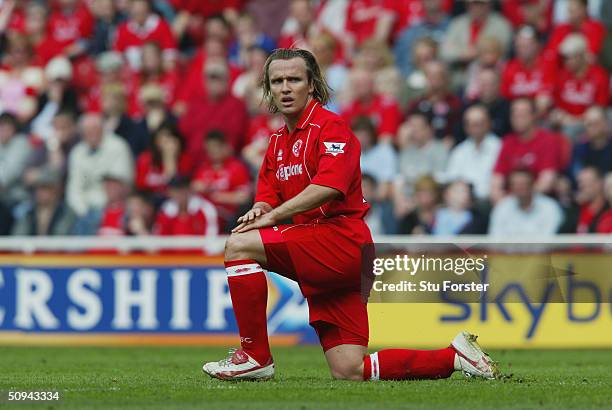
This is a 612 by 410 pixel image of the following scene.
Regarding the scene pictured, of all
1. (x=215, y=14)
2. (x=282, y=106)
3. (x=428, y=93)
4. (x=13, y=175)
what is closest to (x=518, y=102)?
(x=428, y=93)

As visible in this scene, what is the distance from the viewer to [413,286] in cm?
992

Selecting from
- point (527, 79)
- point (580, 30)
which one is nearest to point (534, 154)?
point (527, 79)

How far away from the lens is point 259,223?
8.36 m

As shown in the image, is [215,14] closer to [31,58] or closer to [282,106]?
[31,58]

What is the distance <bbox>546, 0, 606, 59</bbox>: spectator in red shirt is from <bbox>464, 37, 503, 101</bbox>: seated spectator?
602mm

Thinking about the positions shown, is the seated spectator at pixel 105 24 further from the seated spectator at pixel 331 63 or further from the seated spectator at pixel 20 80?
the seated spectator at pixel 331 63

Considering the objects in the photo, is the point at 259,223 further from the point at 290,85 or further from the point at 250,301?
the point at 290,85

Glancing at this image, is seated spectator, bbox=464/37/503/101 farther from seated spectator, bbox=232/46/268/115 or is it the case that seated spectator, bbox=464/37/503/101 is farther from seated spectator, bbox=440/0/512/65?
seated spectator, bbox=232/46/268/115

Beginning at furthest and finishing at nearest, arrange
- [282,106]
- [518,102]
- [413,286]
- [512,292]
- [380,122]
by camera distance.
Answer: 1. [380,122]
2. [518,102]
3. [512,292]
4. [413,286]
5. [282,106]

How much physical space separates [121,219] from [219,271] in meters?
2.44

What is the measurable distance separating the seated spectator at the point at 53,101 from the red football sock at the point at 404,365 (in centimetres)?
1041

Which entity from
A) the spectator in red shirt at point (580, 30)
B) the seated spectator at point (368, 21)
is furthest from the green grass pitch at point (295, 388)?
the seated spectator at point (368, 21)

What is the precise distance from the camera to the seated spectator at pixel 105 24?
19.4 metres

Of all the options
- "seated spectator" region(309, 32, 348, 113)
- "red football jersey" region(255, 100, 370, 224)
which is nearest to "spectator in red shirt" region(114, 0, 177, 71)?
"seated spectator" region(309, 32, 348, 113)
